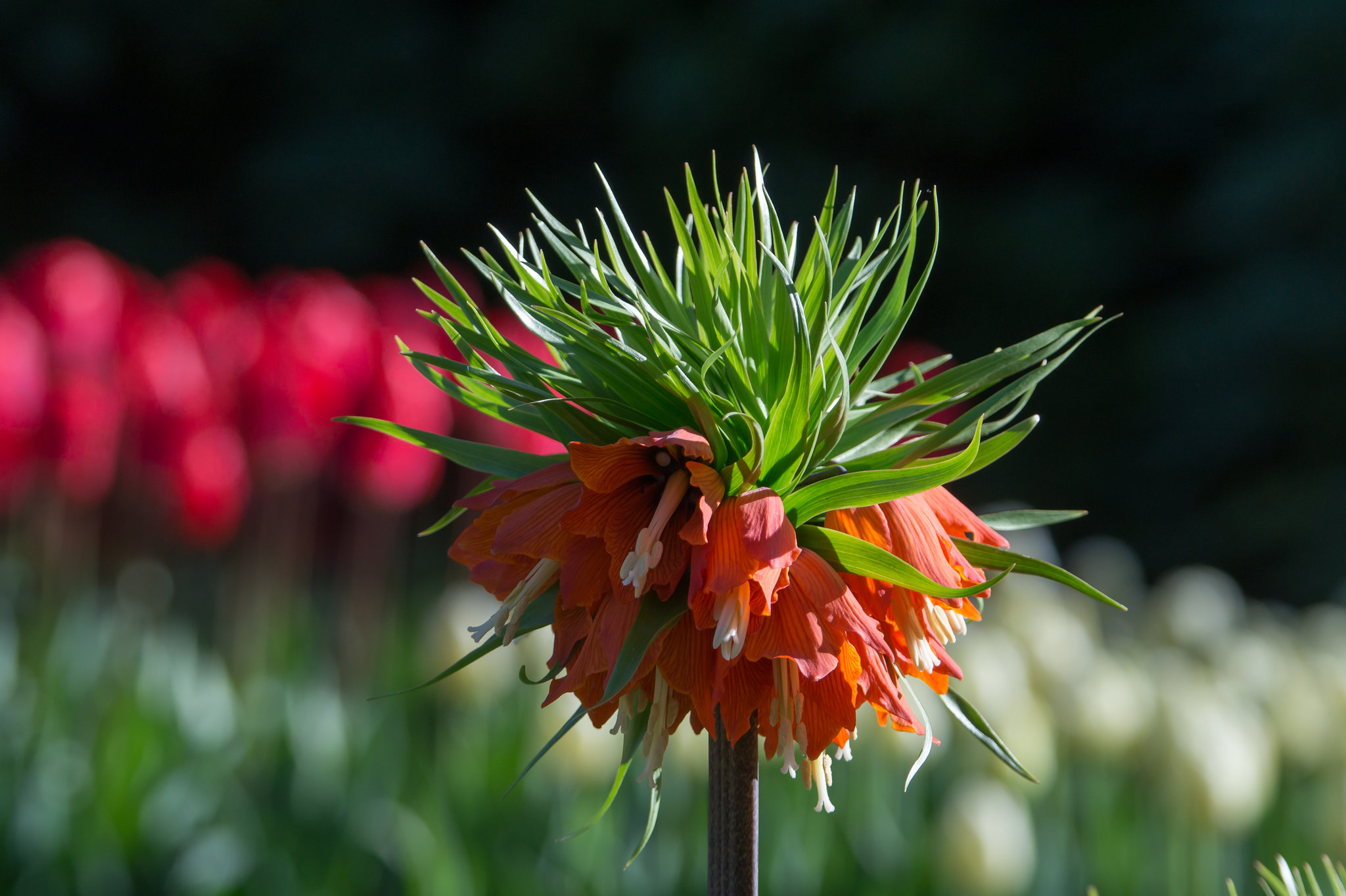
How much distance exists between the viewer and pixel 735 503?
15.4 inches

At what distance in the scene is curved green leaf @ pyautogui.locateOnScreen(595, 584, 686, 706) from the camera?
1.23 ft

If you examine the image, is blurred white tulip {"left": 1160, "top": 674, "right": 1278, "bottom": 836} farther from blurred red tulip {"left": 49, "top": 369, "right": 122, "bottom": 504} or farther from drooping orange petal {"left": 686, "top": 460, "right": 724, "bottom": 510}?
blurred red tulip {"left": 49, "top": 369, "right": 122, "bottom": 504}

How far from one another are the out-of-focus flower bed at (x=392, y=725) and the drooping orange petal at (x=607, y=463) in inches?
41.2

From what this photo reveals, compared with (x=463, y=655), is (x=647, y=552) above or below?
below

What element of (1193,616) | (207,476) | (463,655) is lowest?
(463,655)

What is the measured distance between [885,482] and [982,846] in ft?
3.43

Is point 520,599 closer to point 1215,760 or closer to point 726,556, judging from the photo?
point 726,556

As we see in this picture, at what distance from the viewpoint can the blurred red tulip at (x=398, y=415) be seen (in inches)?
79.8

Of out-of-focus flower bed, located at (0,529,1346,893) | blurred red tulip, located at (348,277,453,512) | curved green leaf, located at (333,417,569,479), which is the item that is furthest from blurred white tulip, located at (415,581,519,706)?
curved green leaf, located at (333,417,569,479)

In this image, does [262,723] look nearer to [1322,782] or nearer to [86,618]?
[86,618]

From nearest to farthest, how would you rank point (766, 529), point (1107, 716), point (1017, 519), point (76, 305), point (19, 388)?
point (766, 529) → point (1017, 519) → point (1107, 716) → point (19, 388) → point (76, 305)

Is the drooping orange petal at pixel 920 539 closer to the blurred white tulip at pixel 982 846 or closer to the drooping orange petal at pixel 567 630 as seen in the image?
the drooping orange petal at pixel 567 630

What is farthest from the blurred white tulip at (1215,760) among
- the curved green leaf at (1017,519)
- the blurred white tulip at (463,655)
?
the curved green leaf at (1017,519)

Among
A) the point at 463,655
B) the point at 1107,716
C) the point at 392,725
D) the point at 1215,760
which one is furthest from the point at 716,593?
the point at 392,725
